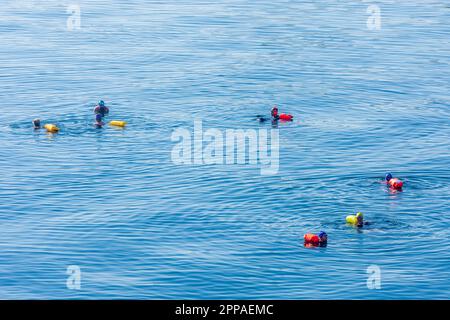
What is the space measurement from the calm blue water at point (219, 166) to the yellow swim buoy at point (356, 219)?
77 centimetres

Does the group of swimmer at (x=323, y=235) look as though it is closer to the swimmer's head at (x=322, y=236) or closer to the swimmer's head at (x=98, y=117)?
the swimmer's head at (x=322, y=236)

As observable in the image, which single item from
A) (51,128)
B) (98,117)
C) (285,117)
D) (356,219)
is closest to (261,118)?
(285,117)

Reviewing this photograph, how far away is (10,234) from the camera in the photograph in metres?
52.0

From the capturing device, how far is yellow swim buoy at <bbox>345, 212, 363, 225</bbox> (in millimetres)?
50406

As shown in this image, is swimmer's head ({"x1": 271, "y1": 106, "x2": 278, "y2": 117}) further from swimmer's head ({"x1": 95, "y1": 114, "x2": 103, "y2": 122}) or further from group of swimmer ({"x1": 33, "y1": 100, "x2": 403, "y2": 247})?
swimmer's head ({"x1": 95, "y1": 114, "x2": 103, "y2": 122})

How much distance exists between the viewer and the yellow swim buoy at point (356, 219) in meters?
50.4

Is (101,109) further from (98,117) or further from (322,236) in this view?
(322,236)

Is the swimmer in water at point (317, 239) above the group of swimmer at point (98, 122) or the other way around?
the other way around

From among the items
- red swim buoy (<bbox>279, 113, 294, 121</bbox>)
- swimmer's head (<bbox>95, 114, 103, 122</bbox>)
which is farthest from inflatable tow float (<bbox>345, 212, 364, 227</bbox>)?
swimmer's head (<bbox>95, 114, 103, 122</bbox>)

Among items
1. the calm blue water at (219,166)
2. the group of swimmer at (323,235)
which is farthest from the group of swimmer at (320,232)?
the calm blue water at (219,166)

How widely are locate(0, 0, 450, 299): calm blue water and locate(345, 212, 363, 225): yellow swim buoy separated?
2.53 ft

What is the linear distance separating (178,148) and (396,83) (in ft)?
92.3

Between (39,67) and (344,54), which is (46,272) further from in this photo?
(344,54)

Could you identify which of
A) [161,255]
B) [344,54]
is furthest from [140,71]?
[161,255]
